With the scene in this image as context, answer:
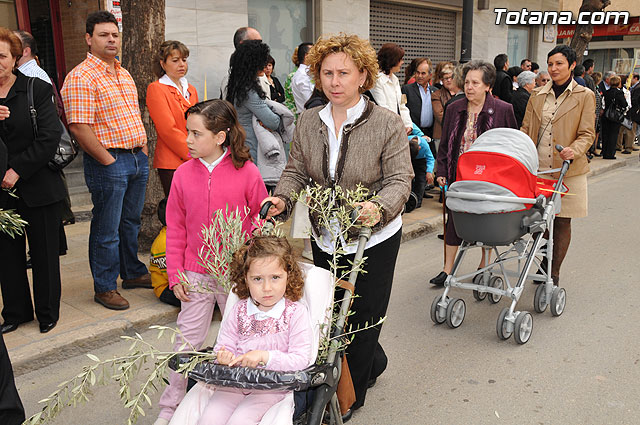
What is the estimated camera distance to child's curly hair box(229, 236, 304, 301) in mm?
2670

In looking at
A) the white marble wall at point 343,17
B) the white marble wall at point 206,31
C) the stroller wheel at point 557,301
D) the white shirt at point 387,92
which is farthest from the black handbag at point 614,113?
the stroller wheel at point 557,301

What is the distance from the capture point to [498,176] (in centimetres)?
422

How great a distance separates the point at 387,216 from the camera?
2.90 meters

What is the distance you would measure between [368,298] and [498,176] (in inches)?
62.6

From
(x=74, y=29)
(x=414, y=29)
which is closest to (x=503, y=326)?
(x=74, y=29)

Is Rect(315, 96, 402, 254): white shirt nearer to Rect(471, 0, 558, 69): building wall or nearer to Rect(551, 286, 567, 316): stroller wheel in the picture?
Rect(551, 286, 567, 316): stroller wheel

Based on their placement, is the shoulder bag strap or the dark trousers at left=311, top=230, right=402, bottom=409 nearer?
the dark trousers at left=311, top=230, right=402, bottom=409

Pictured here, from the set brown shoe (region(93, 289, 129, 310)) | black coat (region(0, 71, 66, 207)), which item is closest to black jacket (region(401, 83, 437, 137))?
brown shoe (region(93, 289, 129, 310))

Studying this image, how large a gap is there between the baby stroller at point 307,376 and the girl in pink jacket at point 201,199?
504mm

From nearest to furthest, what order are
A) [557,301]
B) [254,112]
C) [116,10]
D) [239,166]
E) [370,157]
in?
[370,157]
[239,166]
[557,301]
[254,112]
[116,10]

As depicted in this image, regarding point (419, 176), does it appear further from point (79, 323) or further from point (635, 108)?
point (635, 108)

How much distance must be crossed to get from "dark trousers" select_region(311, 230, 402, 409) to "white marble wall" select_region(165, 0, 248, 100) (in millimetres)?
6425

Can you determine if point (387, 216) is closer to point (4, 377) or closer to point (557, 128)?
point (4, 377)
